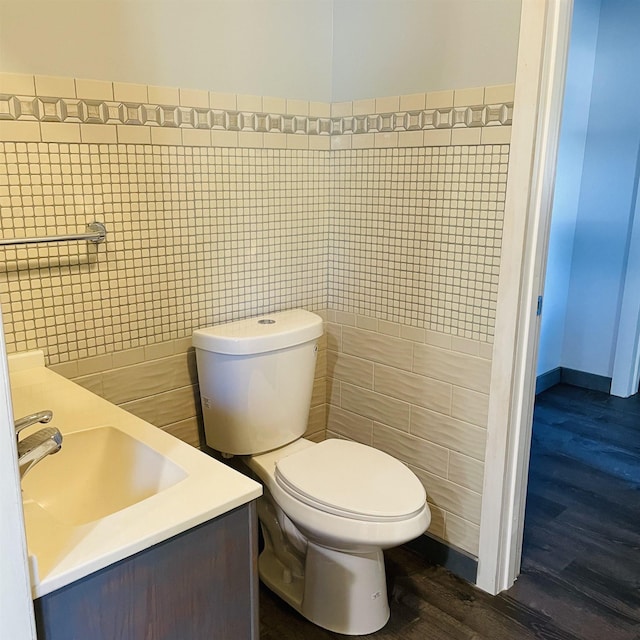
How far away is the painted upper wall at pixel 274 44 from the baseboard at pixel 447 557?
148 centimetres

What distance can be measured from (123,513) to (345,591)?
982 mm

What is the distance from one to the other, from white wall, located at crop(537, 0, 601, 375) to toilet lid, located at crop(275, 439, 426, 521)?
1.92 m

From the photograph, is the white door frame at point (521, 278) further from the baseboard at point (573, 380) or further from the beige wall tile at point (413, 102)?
the baseboard at point (573, 380)

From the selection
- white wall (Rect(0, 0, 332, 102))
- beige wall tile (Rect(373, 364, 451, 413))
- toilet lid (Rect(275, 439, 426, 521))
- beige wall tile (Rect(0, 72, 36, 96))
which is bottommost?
toilet lid (Rect(275, 439, 426, 521))

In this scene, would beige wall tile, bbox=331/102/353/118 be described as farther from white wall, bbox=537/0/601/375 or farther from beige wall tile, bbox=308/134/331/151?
white wall, bbox=537/0/601/375

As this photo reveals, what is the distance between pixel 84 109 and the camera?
153 cm

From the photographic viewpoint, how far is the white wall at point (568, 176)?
322 cm

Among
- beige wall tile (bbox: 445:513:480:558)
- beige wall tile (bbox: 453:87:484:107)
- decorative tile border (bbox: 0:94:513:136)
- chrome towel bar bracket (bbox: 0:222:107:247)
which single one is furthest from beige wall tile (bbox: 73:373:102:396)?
beige wall tile (bbox: 453:87:484:107)

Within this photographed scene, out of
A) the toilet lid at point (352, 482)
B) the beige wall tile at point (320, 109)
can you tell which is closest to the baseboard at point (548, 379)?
the toilet lid at point (352, 482)

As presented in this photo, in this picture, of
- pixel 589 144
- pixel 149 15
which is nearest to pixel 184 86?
pixel 149 15

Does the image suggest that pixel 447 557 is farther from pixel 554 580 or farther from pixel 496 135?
pixel 496 135

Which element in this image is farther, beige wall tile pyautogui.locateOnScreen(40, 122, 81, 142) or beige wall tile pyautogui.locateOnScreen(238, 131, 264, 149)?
beige wall tile pyautogui.locateOnScreen(238, 131, 264, 149)

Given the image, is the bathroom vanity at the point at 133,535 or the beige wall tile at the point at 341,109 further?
the beige wall tile at the point at 341,109

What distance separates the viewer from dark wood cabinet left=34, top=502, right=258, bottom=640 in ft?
2.85
